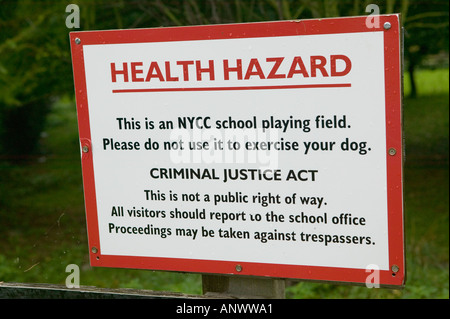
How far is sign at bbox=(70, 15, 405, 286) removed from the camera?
1.87 meters

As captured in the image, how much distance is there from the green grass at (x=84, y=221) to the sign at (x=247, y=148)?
1525mm

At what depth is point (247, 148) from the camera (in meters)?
2.00

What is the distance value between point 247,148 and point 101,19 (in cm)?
448

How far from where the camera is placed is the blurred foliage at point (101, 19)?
494 cm

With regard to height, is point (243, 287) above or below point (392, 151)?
below

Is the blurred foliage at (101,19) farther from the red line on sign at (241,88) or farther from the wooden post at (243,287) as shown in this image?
the wooden post at (243,287)

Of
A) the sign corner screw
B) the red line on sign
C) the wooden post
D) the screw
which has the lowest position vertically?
the wooden post

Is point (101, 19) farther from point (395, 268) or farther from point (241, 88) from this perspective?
point (395, 268)

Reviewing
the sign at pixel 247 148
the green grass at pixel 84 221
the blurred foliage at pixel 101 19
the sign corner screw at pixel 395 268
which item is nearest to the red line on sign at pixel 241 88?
the sign at pixel 247 148

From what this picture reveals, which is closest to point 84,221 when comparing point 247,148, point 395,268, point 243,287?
point 243,287

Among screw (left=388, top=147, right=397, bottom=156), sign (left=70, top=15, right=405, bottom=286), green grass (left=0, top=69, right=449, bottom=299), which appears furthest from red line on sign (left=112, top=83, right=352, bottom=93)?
green grass (left=0, top=69, right=449, bottom=299)

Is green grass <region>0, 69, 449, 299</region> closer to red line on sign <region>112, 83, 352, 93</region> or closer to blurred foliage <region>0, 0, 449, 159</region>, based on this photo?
blurred foliage <region>0, 0, 449, 159</region>

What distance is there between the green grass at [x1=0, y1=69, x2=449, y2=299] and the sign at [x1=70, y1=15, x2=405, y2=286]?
1525 mm

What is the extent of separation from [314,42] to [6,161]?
10.3 meters
